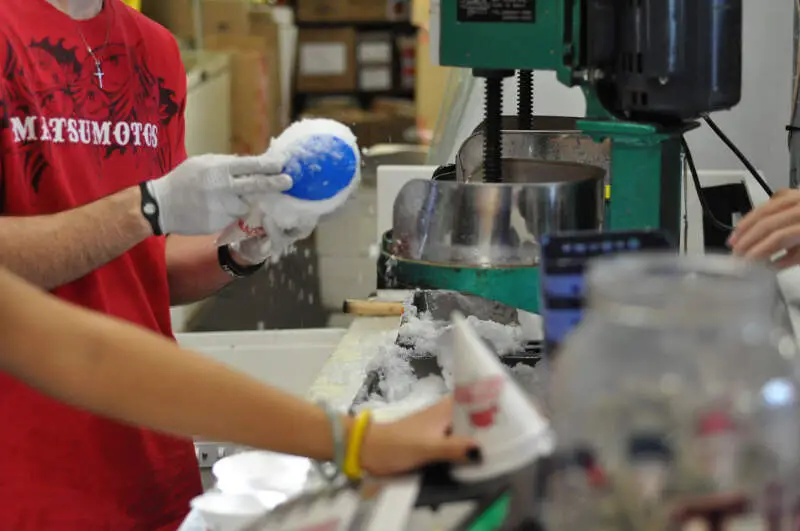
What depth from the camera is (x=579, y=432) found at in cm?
83

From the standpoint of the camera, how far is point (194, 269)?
187 centimetres

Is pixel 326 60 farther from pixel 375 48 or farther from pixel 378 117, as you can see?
pixel 378 117

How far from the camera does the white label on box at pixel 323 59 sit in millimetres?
6641

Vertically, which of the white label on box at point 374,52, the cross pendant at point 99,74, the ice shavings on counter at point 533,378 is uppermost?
the white label on box at point 374,52

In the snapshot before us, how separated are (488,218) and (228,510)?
46 cm

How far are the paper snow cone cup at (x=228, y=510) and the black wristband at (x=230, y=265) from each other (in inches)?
24.3

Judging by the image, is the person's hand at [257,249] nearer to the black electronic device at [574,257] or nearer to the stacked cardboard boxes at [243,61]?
the black electronic device at [574,257]

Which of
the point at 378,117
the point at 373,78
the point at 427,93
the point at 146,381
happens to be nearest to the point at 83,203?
the point at 146,381

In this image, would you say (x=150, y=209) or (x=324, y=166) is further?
(x=150, y=209)

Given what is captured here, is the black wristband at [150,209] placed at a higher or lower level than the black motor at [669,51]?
lower

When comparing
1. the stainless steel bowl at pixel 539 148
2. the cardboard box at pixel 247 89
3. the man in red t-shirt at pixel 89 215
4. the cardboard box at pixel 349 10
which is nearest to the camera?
the man in red t-shirt at pixel 89 215

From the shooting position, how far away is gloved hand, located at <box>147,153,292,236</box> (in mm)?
1473

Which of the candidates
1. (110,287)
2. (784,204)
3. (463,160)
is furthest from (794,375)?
(110,287)

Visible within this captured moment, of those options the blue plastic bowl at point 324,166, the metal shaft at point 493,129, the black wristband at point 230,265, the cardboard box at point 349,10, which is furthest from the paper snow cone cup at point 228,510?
the cardboard box at point 349,10
